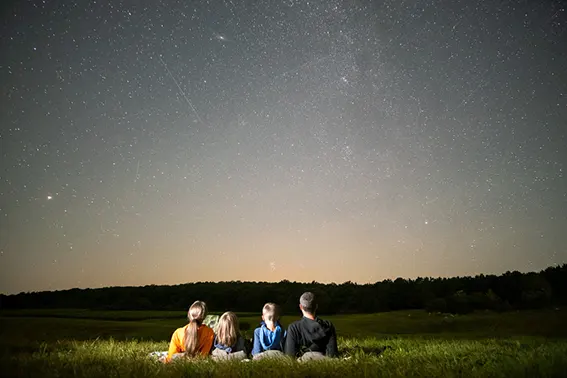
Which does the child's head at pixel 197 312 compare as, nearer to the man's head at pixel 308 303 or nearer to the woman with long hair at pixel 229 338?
the woman with long hair at pixel 229 338

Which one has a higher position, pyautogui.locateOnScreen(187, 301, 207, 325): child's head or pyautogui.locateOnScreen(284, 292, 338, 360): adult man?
pyautogui.locateOnScreen(187, 301, 207, 325): child's head

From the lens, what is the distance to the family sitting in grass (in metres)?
7.83

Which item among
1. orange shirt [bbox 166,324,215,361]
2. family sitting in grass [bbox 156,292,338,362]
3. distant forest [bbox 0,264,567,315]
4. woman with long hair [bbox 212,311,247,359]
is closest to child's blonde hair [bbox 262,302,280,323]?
family sitting in grass [bbox 156,292,338,362]

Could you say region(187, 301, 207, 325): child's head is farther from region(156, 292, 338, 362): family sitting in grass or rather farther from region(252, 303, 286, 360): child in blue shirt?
region(252, 303, 286, 360): child in blue shirt

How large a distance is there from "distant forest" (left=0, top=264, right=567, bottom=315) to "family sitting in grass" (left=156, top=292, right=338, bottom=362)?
4525 cm

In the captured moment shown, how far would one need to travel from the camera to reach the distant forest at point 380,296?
53.2 metres

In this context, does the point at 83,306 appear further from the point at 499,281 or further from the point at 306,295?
the point at 306,295

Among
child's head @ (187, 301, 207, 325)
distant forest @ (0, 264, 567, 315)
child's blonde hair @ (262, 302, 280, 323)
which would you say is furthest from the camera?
distant forest @ (0, 264, 567, 315)

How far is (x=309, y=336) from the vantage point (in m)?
7.88

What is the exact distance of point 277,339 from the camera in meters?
8.71

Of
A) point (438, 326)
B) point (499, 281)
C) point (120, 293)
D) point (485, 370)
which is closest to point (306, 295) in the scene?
point (485, 370)

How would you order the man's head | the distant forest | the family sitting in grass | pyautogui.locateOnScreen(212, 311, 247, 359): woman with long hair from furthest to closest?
the distant forest < pyautogui.locateOnScreen(212, 311, 247, 359): woman with long hair < the family sitting in grass < the man's head

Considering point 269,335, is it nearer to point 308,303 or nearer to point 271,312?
point 271,312

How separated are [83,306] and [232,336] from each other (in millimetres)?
61967
